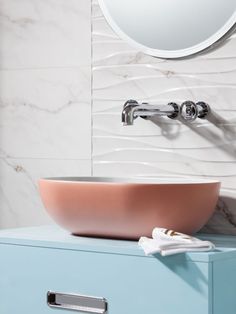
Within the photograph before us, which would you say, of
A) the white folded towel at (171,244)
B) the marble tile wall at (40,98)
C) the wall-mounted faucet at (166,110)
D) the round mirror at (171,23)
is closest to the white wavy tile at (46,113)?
the marble tile wall at (40,98)

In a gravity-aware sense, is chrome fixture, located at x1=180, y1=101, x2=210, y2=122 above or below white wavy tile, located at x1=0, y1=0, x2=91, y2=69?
below

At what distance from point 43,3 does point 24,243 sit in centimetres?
Answer: 96

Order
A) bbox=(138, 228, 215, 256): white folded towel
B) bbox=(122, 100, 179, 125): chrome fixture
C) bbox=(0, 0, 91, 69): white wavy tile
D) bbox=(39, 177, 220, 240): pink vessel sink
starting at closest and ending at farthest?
bbox=(138, 228, 215, 256): white folded towel, bbox=(39, 177, 220, 240): pink vessel sink, bbox=(122, 100, 179, 125): chrome fixture, bbox=(0, 0, 91, 69): white wavy tile

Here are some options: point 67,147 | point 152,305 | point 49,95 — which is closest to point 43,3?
point 49,95

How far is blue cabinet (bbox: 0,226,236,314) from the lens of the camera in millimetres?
1981

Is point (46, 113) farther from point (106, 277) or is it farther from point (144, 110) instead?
point (106, 277)

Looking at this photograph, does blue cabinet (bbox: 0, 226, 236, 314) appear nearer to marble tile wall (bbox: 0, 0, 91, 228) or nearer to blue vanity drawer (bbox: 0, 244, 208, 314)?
blue vanity drawer (bbox: 0, 244, 208, 314)

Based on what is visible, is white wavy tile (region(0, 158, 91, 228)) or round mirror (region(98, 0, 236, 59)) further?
white wavy tile (region(0, 158, 91, 228))

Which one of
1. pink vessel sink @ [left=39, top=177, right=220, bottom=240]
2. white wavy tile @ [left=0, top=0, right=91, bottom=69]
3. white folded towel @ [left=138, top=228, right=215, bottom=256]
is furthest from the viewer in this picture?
white wavy tile @ [left=0, top=0, right=91, bottom=69]

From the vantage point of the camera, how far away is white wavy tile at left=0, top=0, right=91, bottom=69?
2701mm

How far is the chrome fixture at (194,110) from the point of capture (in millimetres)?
2346

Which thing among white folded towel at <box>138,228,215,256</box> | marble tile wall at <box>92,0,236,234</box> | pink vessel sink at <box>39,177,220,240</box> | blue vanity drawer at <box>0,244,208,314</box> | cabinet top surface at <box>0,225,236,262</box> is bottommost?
blue vanity drawer at <box>0,244,208,314</box>

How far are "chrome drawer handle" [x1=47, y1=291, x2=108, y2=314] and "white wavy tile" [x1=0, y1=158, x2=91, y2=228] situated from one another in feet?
1.99

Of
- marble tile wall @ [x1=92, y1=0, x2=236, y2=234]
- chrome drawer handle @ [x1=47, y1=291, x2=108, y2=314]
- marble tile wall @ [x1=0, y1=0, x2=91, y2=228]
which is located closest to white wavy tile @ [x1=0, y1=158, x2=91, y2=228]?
marble tile wall @ [x1=0, y1=0, x2=91, y2=228]
